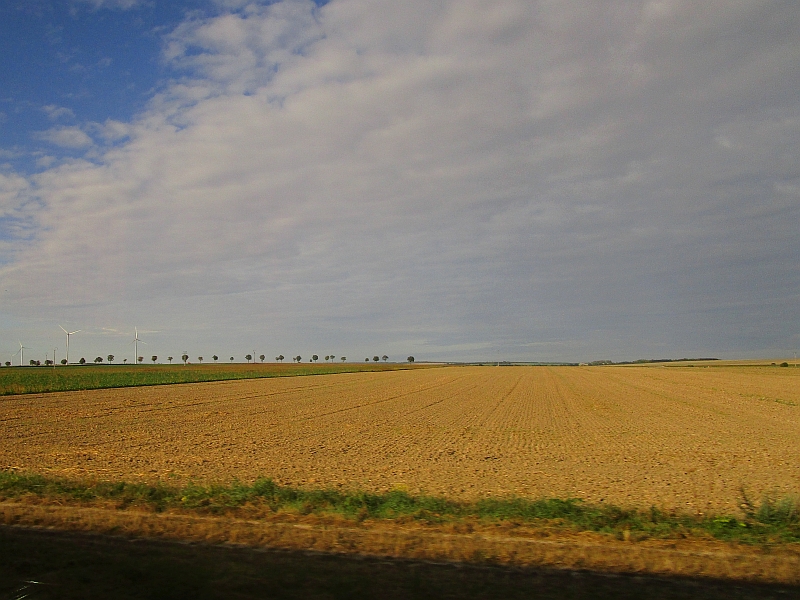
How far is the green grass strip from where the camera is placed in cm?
753

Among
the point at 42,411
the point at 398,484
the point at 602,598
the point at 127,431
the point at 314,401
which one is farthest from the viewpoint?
the point at 314,401

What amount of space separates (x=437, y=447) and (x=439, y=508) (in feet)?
26.8

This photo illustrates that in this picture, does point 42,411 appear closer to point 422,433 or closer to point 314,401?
point 314,401

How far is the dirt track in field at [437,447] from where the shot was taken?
37.8 ft

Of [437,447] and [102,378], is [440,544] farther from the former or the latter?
[102,378]

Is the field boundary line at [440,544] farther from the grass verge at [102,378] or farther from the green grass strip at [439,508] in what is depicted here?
the grass verge at [102,378]

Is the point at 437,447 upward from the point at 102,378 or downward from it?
downward

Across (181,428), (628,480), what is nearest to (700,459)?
(628,480)

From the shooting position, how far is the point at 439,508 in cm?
852

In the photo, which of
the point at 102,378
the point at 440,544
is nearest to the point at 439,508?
the point at 440,544

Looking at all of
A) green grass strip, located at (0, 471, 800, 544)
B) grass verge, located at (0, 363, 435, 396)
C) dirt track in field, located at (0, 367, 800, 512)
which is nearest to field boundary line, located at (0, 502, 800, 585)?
green grass strip, located at (0, 471, 800, 544)

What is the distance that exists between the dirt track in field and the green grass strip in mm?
1323

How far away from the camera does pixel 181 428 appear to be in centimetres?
2073

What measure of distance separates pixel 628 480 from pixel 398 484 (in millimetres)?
4852
